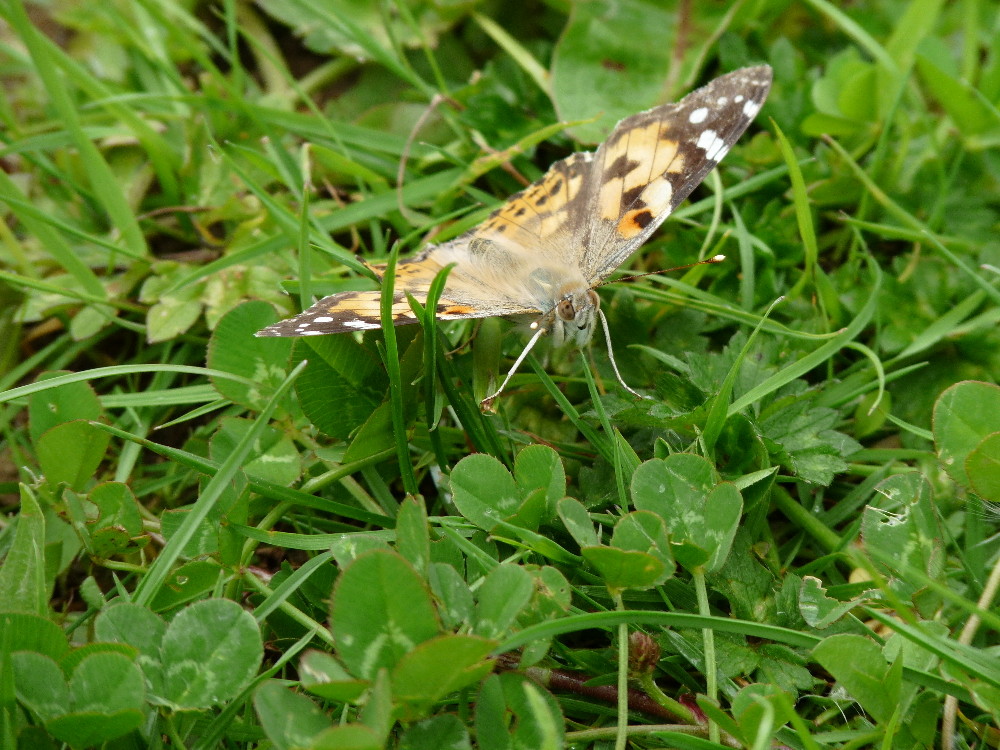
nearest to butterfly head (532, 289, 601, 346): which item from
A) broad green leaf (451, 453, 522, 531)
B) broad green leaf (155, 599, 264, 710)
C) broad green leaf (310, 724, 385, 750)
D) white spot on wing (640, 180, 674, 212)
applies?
white spot on wing (640, 180, 674, 212)

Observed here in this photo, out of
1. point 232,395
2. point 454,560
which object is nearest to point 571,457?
point 454,560

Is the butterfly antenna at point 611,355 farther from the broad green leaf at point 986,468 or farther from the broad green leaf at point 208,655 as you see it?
the broad green leaf at point 208,655

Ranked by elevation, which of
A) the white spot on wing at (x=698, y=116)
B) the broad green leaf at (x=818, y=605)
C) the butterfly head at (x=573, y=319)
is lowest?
the broad green leaf at (x=818, y=605)

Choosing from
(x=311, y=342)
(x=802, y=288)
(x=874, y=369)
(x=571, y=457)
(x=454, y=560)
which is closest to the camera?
(x=454, y=560)

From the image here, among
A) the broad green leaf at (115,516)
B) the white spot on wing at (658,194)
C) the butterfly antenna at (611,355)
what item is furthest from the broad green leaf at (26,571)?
the white spot on wing at (658,194)

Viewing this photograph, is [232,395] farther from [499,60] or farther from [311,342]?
[499,60]

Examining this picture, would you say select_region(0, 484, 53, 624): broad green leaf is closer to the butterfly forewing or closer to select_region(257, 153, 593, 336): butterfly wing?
select_region(257, 153, 593, 336): butterfly wing

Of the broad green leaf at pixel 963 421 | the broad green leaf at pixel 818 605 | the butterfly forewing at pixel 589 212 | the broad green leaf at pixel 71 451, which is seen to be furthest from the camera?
the butterfly forewing at pixel 589 212

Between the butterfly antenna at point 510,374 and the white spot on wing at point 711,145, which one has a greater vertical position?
the white spot on wing at point 711,145
